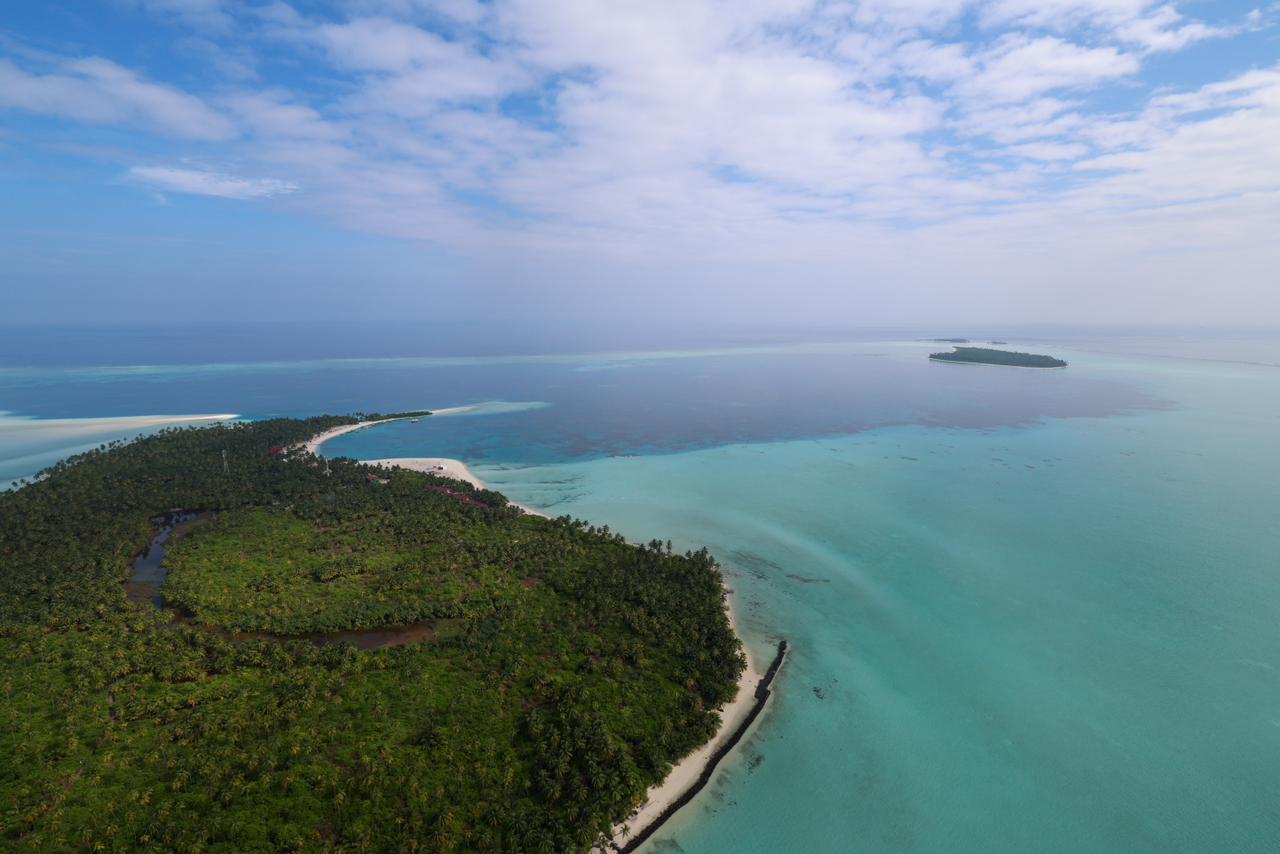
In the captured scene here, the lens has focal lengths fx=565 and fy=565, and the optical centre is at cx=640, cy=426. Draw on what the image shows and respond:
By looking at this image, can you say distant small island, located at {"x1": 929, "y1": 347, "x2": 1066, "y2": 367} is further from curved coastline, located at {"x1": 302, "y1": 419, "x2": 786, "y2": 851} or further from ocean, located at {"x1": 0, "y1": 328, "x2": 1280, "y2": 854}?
curved coastline, located at {"x1": 302, "y1": 419, "x2": 786, "y2": 851}

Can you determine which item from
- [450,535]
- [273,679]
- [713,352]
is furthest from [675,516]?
[713,352]

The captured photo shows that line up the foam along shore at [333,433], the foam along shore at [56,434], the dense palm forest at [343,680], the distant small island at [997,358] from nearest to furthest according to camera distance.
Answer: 1. the dense palm forest at [343,680]
2. the foam along shore at [56,434]
3. the foam along shore at [333,433]
4. the distant small island at [997,358]

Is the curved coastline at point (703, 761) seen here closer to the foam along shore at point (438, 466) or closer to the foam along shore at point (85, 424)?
the foam along shore at point (438, 466)

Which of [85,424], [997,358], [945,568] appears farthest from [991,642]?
[997,358]

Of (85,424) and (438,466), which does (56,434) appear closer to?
(85,424)

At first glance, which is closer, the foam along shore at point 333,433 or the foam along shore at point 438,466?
the foam along shore at point 438,466

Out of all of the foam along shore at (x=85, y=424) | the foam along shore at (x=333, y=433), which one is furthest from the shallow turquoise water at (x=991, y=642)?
the foam along shore at (x=85, y=424)

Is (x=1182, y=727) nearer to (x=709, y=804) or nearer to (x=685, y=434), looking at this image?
(x=709, y=804)
